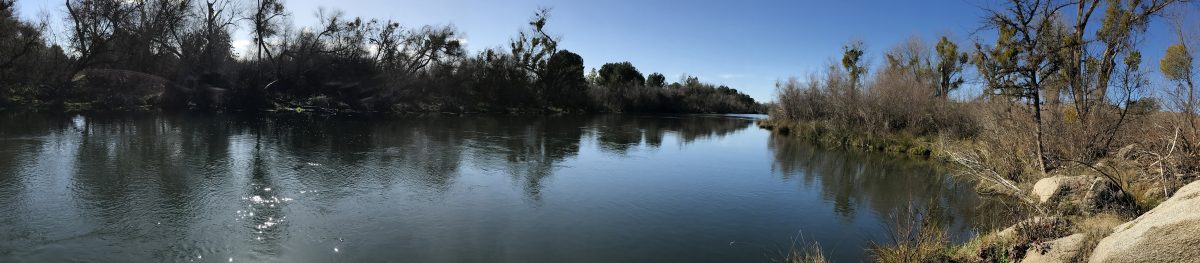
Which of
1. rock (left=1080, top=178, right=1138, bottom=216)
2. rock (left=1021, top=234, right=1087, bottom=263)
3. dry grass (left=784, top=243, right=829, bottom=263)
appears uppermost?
rock (left=1080, top=178, right=1138, bottom=216)

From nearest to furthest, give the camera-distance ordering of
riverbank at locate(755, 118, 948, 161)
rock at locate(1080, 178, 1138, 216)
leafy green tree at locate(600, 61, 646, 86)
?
rock at locate(1080, 178, 1138, 216)
riverbank at locate(755, 118, 948, 161)
leafy green tree at locate(600, 61, 646, 86)

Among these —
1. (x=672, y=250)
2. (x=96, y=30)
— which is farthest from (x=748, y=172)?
(x=96, y=30)

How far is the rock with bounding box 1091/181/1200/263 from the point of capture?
4.70 m

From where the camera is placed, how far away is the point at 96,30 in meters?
35.5

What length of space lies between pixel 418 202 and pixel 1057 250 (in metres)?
8.40

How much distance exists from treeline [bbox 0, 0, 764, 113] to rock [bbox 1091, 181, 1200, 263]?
38.7 metres

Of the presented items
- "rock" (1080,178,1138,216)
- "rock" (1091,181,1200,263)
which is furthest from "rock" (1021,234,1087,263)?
"rock" (1080,178,1138,216)

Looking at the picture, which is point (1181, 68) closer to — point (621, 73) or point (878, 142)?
point (878, 142)

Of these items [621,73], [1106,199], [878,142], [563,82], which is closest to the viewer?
[1106,199]

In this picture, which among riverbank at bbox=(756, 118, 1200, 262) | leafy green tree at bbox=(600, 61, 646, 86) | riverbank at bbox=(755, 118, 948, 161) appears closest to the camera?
riverbank at bbox=(756, 118, 1200, 262)

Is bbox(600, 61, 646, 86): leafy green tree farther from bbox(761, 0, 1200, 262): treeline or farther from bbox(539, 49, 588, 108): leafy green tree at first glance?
bbox(761, 0, 1200, 262): treeline

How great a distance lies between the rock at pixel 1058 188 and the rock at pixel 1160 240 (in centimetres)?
431

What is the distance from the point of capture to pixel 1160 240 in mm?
4902

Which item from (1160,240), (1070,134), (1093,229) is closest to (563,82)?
(1070,134)
